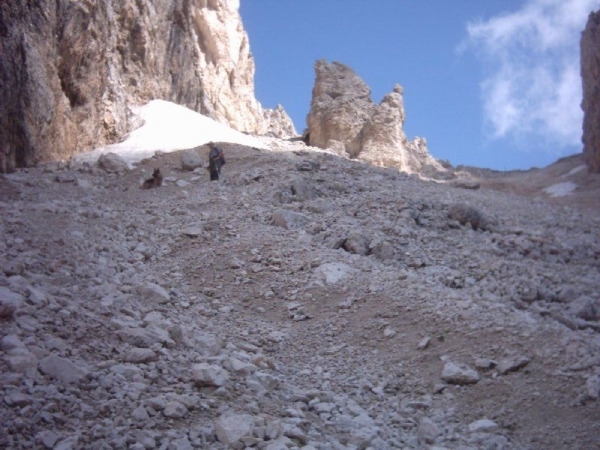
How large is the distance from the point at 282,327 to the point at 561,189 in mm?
29463

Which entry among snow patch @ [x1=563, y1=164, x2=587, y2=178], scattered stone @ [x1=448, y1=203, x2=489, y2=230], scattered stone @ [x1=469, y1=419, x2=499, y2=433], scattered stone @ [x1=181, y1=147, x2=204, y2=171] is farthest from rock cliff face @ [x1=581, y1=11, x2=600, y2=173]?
scattered stone @ [x1=469, y1=419, x2=499, y2=433]

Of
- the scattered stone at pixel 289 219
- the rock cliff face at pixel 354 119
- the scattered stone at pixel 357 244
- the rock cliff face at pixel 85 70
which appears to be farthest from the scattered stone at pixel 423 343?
the rock cliff face at pixel 354 119

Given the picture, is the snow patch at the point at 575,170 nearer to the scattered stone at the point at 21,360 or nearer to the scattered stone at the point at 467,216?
the scattered stone at the point at 467,216

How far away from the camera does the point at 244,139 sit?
21.6m

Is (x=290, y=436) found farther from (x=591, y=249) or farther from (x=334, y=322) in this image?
(x=591, y=249)

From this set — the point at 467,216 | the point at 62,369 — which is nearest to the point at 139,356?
the point at 62,369

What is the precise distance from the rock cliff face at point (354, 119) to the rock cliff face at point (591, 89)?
36.2ft

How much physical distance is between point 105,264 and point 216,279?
161cm

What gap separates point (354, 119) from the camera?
34531 millimetres

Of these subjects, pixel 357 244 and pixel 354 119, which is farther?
pixel 354 119

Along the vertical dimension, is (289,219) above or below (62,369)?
above

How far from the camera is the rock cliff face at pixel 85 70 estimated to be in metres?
12.6

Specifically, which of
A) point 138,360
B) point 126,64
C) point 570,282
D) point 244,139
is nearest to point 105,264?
point 138,360

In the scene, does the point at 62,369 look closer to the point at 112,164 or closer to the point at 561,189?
the point at 112,164
